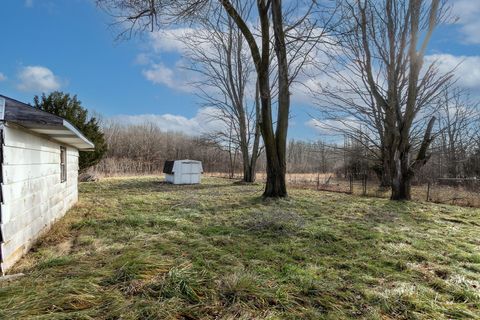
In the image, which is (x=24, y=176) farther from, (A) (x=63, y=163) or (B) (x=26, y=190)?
(A) (x=63, y=163)

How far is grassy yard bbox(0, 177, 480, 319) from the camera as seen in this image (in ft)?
7.52

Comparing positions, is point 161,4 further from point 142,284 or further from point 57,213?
point 142,284

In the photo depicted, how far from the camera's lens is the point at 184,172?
1495cm

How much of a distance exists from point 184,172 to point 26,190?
36.4ft

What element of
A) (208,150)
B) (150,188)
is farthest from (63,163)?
(208,150)

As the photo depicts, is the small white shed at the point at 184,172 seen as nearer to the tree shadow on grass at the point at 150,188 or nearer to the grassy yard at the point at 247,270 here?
the tree shadow on grass at the point at 150,188

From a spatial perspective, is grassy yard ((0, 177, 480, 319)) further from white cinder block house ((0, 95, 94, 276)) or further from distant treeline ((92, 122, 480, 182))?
distant treeline ((92, 122, 480, 182))

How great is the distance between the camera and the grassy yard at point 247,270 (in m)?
2.29

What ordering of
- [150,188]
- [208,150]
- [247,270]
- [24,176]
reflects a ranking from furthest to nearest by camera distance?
[208,150] → [150,188] → [24,176] → [247,270]

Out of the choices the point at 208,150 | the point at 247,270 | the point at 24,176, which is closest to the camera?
the point at 247,270

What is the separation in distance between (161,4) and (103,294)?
6899 mm

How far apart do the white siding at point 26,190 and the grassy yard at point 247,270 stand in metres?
0.24

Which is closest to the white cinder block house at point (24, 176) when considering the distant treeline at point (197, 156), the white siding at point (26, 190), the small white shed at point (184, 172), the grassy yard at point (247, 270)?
the white siding at point (26, 190)

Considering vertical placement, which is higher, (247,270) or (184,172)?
(184,172)
